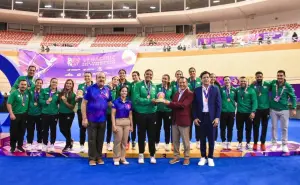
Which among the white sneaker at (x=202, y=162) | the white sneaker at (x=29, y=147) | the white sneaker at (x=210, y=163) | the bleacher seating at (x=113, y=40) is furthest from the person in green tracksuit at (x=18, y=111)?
the bleacher seating at (x=113, y=40)

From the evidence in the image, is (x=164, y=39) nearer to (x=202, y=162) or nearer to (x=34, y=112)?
(x=34, y=112)

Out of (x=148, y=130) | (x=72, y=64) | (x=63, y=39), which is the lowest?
(x=148, y=130)

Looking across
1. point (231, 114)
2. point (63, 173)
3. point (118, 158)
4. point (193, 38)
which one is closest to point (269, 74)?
point (193, 38)

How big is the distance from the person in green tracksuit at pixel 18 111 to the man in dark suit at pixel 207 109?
12.5 feet

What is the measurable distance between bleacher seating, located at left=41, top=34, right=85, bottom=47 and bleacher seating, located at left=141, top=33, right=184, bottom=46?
264 inches

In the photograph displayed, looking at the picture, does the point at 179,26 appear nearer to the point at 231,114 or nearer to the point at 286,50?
the point at 286,50

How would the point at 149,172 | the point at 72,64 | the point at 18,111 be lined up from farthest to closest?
1. the point at 72,64
2. the point at 18,111
3. the point at 149,172

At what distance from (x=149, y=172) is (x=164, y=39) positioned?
2006 cm

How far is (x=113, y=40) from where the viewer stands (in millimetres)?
24109

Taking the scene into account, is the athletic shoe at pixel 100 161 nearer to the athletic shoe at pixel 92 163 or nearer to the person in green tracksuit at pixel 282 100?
the athletic shoe at pixel 92 163

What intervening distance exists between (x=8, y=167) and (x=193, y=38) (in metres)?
20.3

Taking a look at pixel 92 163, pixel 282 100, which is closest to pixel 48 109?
pixel 92 163

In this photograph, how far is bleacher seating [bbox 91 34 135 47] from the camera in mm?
23219

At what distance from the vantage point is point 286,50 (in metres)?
15.0
